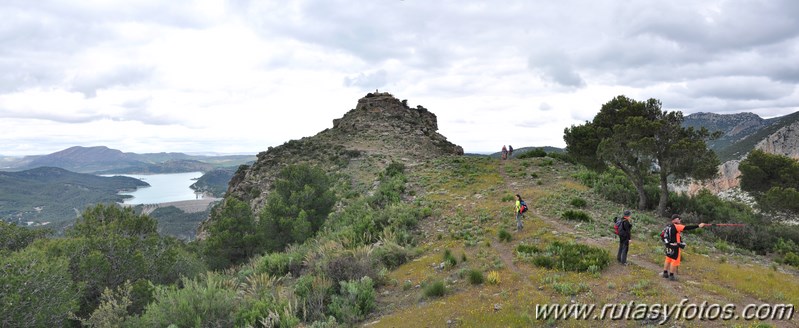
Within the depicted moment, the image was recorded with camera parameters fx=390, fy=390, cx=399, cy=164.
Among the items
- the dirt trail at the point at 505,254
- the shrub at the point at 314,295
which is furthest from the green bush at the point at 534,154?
the shrub at the point at 314,295

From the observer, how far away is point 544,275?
37.9 ft

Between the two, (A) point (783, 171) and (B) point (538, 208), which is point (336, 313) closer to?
(B) point (538, 208)

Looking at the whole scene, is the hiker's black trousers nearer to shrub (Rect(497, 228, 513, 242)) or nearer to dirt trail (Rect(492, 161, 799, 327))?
dirt trail (Rect(492, 161, 799, 327))

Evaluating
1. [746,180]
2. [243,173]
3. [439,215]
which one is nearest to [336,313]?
[439,215]

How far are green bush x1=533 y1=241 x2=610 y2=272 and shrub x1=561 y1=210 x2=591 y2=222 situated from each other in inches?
199

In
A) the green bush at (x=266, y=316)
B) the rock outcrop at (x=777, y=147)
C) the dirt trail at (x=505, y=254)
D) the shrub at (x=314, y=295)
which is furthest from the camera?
the rock outcrop at (x=777, y=147)

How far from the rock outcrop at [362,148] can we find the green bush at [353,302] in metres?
24.5

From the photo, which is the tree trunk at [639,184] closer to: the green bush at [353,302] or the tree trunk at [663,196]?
the tree trunk at [663,196]

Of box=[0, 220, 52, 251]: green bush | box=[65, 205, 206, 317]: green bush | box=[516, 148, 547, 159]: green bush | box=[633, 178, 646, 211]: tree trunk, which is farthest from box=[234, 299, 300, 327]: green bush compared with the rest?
box=[516, 148, 547, 159]: green bush

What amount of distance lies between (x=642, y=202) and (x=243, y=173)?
5389 cm

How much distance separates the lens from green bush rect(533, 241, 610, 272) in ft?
38.4

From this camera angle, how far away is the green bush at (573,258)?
11.7 m

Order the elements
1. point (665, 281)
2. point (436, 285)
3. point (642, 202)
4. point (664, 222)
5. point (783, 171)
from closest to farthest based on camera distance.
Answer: point (665, 281) < point (436, 285) < point (664, 222) < point (642, 202) < point (783, 171)

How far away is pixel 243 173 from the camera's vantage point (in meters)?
60.0
